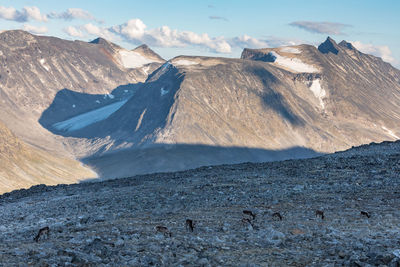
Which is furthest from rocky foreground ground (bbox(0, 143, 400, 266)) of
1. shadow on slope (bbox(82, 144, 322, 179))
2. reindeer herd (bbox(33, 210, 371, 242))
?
shadow on slope (bbox(82, 144, 322, 179))

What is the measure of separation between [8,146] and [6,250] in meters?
164

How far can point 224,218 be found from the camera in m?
24.3

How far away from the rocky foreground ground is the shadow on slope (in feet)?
397

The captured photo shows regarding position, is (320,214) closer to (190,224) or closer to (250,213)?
(250,213)

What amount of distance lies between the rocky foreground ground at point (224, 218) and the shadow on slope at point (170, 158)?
12092 centimetres

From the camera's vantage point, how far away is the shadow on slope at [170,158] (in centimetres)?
16850

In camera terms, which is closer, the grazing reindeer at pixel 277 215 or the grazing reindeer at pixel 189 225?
the grazing reindeer at pixel 189 225

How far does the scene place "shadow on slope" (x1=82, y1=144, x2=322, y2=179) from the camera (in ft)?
553

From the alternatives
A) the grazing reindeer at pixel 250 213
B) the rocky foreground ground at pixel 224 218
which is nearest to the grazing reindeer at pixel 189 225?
the rocky foreground ground at pixel 224 218

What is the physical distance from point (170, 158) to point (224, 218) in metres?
150

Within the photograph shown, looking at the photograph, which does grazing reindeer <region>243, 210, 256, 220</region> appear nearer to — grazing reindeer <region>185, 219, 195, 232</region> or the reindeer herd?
the reindeer herd

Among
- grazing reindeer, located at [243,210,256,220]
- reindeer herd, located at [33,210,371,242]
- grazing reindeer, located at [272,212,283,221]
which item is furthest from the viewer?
grazing reindeer, located at [243,210,256,220]

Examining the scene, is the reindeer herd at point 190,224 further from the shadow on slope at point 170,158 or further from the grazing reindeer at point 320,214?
the shadow on slope at point 170,158

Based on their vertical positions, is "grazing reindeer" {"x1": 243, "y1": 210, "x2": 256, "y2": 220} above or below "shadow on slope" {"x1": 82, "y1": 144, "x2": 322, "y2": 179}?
above
